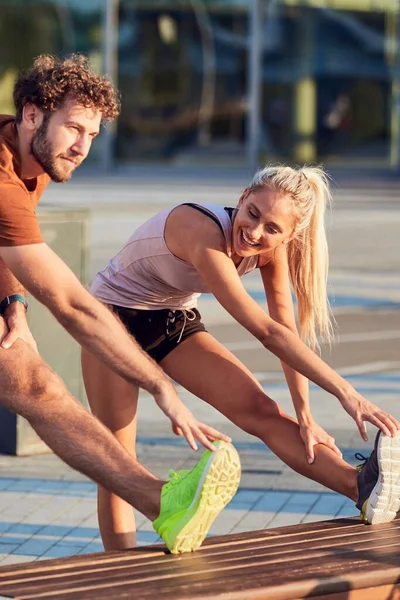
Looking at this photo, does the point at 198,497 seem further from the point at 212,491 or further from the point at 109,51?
the point at 109,51

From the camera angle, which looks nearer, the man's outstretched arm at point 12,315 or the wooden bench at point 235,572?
the wooden bench at point 235,572

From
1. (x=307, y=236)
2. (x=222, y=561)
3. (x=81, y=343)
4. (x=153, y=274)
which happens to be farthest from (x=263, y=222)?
(x=222, y=561)

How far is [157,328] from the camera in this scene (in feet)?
14.4

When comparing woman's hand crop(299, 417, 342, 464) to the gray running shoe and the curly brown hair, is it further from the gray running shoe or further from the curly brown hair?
the curly brown hair

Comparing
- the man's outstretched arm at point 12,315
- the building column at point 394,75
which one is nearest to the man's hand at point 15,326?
the man's outstretched arm at point 12,315

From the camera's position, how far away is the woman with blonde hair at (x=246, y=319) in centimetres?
403

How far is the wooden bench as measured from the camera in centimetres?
325

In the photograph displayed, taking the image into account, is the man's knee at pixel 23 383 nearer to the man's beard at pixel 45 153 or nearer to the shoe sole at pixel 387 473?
the man's beard at pixel 45 153

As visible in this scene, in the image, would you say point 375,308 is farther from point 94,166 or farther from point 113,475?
point 94,166

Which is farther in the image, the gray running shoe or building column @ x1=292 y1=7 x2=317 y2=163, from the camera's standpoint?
building column @ x1=292 y1=7 x2=317 y2=163

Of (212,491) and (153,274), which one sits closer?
(212,491)

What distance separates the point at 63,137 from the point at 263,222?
2.33 feet

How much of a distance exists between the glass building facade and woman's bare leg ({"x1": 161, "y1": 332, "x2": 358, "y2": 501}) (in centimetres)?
2879

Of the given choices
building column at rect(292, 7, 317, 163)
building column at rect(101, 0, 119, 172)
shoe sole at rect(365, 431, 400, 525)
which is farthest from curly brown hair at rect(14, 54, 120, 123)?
building column at rect(292, 7, 317, 163)
